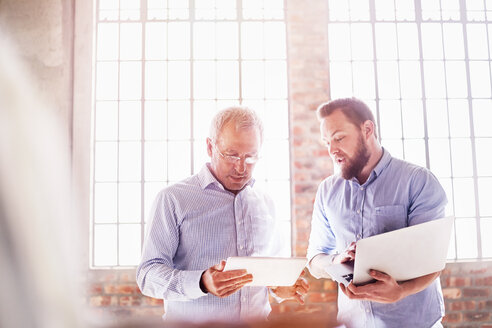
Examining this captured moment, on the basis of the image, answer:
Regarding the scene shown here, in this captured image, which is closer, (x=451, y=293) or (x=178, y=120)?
(x=451, y=293)

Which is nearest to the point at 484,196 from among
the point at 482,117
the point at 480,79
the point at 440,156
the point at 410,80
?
the point at 440,156

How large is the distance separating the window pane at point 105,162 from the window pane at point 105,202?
0.08 metres

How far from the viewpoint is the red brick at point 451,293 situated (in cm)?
426

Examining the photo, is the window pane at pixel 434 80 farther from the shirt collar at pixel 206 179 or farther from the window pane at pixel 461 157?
the shirt collar at pixel 206 179

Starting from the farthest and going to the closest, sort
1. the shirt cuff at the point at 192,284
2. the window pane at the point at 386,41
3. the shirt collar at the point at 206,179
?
the window pane at the point at 386,41 → the shirt collar at the point at 206,179 → the shirt cuff at the point at 192,284

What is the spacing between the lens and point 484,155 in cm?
479

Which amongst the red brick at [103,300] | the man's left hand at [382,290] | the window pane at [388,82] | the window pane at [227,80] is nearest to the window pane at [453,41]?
the window pane at [388,82]

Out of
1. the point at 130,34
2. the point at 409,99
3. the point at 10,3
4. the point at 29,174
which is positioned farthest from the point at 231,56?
the point at 29,174

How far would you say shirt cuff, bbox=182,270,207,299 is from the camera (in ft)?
6.72

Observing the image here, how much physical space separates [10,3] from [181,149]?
228cm

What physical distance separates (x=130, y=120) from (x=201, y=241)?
2.69 m

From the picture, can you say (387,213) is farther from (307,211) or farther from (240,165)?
(307,211)

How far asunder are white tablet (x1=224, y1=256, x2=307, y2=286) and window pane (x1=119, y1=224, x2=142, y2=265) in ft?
8.94

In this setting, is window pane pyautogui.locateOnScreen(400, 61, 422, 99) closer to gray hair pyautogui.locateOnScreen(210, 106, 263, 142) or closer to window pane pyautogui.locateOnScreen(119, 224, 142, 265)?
gray hair pyautogui.locateOnScreen(210, 106, 263, 142)
